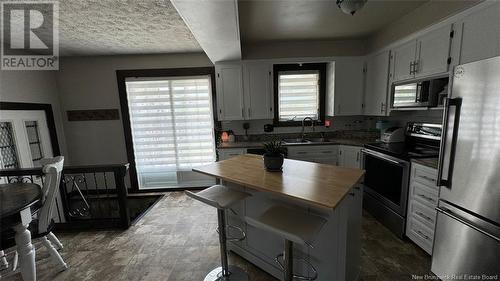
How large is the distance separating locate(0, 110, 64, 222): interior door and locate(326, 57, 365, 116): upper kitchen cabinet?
448 centimetres

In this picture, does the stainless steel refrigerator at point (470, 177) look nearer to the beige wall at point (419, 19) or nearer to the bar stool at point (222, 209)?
the beige wall at point (419, 19)

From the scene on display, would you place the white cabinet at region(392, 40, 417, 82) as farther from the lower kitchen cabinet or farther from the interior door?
the interior door

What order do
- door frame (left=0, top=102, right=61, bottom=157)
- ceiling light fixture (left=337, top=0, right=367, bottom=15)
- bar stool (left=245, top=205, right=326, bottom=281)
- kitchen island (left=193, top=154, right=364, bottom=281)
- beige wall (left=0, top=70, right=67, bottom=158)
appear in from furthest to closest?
door frame (left=0, top=102, right=61, bottom=157) < beige wall (left=0, top=70, right=67, bottom=158) < ceiling light fixture (left=337, top=0, right=367, bottom=15) < kitchen island (left=193, top=154, right=364, bottom=281) < bar stool (left=245, top=205, right=326, bottom=281)

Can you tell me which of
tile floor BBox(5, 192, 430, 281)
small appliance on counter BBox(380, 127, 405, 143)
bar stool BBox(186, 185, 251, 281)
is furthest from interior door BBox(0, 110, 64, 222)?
small appliance on counter BBox(380, 127, 405, 143)

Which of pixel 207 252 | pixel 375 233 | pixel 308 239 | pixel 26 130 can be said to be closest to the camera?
pixel 308 239

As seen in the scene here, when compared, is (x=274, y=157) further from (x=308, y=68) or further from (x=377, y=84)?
(x=308, y=68)

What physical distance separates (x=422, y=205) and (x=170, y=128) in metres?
3.88

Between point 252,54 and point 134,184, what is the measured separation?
3360 millimetres

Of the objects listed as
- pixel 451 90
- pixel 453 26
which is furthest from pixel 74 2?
pixel 453 26

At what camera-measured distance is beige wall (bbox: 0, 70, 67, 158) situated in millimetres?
3037

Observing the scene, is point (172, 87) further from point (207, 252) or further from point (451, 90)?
point (451, 90)

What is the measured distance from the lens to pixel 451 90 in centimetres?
166

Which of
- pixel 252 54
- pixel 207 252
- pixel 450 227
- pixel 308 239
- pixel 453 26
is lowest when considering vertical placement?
pixel 207 252

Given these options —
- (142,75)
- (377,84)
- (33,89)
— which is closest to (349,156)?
A: (377,84)
